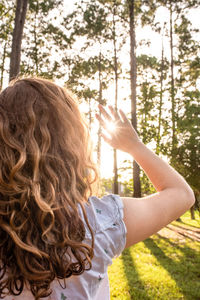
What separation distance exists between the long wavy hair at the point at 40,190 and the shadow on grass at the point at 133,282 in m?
4.73

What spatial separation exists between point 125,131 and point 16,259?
29.4 inches

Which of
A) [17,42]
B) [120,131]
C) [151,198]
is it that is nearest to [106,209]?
[151,198]

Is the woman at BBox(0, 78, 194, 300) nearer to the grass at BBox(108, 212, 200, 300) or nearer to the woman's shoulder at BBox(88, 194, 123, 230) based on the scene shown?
the woman's shoulder at BBox(88, 194, 123, 230)

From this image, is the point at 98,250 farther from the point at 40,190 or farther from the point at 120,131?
the point at 120,131

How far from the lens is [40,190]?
1114 millimetres

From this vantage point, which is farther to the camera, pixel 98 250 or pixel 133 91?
pixel 133 91

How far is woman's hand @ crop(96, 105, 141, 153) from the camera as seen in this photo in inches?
53.8

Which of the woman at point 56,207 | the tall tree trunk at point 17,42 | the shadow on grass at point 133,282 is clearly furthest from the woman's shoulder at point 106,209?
the shadow on grass at point 133,282

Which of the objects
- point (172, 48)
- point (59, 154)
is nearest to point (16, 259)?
point (59, 154)

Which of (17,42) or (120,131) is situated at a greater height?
(17,42)

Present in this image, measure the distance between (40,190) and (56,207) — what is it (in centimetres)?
10

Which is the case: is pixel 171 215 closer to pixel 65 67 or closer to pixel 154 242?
pixel 154 242

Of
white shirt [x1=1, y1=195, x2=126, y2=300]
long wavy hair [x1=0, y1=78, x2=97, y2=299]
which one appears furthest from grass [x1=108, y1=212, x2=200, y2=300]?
long wavy hair [x1=0, y1=78, x2=97, y2=299]

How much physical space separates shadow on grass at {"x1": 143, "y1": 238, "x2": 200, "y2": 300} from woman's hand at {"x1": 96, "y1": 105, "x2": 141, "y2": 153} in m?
5.03
